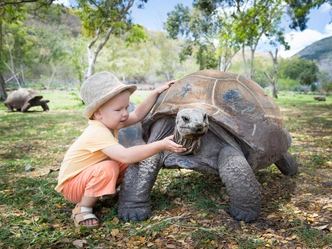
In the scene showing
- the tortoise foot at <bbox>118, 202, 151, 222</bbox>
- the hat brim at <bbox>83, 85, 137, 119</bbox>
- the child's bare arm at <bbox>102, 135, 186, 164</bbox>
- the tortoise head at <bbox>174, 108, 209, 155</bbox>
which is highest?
the hat brim at <bbox>83, 85, 137, 119</bbox>

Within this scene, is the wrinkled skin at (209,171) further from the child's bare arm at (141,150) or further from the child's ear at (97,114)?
the child's ear at (97,114)

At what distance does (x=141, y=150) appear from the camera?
1.94m

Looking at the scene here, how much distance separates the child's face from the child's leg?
283 mm

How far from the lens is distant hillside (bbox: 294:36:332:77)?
57844 millimetres

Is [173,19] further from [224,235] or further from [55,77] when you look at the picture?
[55,77]

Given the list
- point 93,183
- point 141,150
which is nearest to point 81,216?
point 93,183

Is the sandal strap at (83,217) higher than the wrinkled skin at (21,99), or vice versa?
the wrinkled skin at (21,99)

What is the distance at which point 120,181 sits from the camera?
8.01 feet

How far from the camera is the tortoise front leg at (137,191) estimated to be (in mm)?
2191

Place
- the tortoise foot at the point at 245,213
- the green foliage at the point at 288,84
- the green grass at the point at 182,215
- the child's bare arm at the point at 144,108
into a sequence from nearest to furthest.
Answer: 1. the green grass at the point at 182,215
2. the tortoise foot at the point at 245,213
3. the child's bare arm at the point at 144,108
4. the green foliage at the point at 288,84

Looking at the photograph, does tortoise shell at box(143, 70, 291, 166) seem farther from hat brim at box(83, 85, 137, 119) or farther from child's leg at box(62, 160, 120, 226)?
child's leg at box(62, 160, 120, 226)

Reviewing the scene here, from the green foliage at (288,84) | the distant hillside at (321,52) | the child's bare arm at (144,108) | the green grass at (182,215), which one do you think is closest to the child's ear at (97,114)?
the child's bare arm at (144,108)

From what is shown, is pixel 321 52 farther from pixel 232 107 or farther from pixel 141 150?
pixel 141 150

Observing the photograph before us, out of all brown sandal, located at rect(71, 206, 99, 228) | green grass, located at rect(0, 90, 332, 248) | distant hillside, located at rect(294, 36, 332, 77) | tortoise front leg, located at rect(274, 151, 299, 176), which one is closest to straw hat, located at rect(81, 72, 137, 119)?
brown sandal, located at rect(71, 206, 99, 228)
